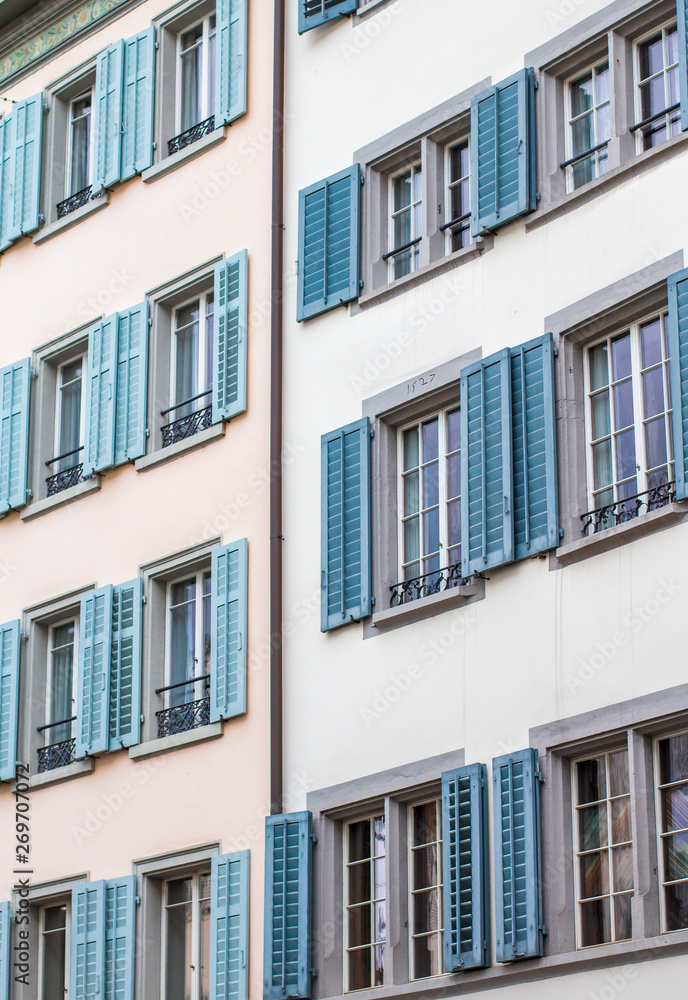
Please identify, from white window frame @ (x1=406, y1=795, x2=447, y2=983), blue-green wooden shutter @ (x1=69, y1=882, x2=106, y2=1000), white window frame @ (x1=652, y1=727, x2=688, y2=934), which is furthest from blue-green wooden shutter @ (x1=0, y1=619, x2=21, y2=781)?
white window frame @ (x1=652, y1=727, x2=688, y2=934)

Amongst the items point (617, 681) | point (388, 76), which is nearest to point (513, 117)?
point (388, 76)

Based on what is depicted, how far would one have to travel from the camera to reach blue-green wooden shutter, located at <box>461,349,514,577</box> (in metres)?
16.5

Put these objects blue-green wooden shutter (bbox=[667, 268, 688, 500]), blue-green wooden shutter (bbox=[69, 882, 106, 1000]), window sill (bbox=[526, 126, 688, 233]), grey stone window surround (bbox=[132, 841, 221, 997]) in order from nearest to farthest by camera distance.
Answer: blue-green wooden shutter (bbox=[667, 268, 688, 500]) < window sill (bbox=[526, 126, 688, 233]) < grey stone window surround (bbox=[132, 841, 221, 997]) < blue-green wooden shutter (bbox=[69, 882, 106, 1000])

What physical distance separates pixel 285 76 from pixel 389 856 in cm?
809

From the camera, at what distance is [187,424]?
807 inches

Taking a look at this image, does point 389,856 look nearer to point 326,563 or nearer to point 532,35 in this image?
point 326,563

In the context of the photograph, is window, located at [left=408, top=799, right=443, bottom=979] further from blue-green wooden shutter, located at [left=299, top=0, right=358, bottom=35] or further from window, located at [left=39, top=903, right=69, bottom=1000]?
blue-green wooden shutter, located at [left=299, top=0, right=358, bottom=35]

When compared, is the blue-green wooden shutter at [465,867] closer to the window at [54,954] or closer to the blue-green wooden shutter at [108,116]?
the window at [54,954]

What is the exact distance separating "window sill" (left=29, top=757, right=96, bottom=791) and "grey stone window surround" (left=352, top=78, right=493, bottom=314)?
512 cm

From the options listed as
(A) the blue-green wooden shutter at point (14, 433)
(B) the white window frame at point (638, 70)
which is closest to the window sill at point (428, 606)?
(B) the white window frame at point (638, 70)

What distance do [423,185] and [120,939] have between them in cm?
747

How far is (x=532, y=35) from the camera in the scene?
17.9m

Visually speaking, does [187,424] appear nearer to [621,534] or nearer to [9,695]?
[9,695]

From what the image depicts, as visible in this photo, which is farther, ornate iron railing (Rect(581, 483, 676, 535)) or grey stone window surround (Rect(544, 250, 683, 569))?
grey stone window surround (Rect(544, 250, 683, 569))
